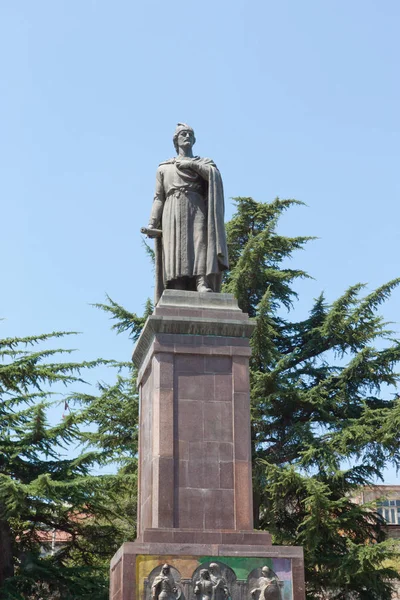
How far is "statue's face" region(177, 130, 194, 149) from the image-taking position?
14.0 meters

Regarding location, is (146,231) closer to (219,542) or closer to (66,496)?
(219,542)

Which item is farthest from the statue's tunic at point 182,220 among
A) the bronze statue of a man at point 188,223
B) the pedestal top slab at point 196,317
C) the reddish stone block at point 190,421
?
the reddish stone block at point 190,421

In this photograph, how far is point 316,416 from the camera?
2431 centimetres

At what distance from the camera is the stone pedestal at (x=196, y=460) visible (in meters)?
11.1

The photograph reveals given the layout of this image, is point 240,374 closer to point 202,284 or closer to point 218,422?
point 218,422

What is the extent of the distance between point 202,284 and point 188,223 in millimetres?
976

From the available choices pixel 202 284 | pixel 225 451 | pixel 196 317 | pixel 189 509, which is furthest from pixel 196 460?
pixel 202 284

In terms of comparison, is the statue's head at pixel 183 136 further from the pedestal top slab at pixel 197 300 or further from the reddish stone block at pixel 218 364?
the reddish stone block at pixel 218 364

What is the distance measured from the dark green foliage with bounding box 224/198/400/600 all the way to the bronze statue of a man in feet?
29.9

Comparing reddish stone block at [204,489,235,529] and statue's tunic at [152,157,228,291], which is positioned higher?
statue's tunic at [152,157,228,291]

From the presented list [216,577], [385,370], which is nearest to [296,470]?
[385,370]

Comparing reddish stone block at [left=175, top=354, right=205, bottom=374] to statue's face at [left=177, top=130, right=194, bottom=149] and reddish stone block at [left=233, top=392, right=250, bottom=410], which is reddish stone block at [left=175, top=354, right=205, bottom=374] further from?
statue's face at [left=177, top=130, right=194, bottom=149]

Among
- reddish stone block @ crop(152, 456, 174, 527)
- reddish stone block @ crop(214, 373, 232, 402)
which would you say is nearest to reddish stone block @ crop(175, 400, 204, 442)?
reddish stone block @ crop(214, 373, 232, 402)

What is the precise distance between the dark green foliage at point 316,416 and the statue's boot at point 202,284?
9152 mm
